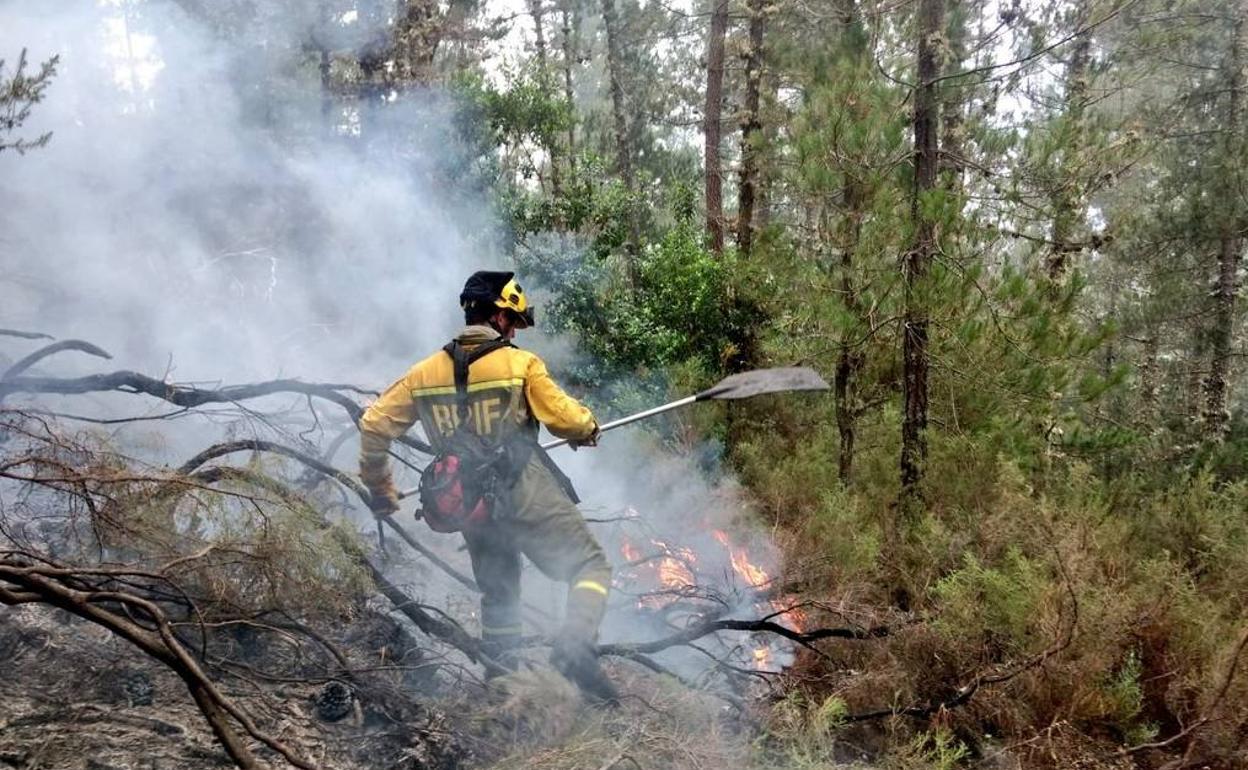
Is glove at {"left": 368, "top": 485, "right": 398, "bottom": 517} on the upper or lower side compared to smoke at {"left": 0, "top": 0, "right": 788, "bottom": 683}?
lower

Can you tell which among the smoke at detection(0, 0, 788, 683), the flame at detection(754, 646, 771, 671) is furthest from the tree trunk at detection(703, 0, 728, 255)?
the flame at detection(754, 646, 771, 671)

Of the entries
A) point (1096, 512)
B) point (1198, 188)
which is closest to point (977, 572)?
point (1096, 512)

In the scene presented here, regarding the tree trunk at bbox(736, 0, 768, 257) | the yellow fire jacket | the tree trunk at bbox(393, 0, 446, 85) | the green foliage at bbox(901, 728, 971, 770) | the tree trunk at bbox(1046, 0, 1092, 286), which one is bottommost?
Answer: the green foliage at bbox(901, 728, 971, 770)

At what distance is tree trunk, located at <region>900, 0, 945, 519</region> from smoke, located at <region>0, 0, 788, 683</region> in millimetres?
2179

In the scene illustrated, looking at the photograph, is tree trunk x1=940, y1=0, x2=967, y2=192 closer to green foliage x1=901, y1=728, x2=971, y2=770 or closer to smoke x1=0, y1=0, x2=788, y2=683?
smoke x1=0, y1=0, x2=788, y2=683

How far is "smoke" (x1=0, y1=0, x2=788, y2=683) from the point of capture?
30.5 feet

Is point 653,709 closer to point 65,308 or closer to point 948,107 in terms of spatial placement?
point 948,107

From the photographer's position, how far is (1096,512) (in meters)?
5.44

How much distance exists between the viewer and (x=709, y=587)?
534cm

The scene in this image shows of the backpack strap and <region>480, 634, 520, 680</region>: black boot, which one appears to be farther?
<region>480, 634, 520, 680</region>: black boot

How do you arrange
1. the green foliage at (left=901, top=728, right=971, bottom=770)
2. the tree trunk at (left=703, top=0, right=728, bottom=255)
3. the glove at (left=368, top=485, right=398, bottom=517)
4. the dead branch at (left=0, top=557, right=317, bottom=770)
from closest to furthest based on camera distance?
the dead branch at (left=0, top=557, right=317, bottom=770), the green foliage at (left=901, top=728, right=971, bottom=770), the glove at (left=368, top=485, right=398, bottom=517), the tree trunk at (left=703, top=0, right=728, bottom=255)

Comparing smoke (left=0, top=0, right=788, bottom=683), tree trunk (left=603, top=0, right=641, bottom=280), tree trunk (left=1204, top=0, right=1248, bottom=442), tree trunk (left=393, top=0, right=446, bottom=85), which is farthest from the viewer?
tree trunk (left=603, top=0, right=641, bottom=280)

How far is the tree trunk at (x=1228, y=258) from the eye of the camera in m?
9.70

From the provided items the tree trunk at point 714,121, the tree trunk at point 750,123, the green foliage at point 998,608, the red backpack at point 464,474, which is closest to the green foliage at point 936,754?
the green foliage at point 998,608
